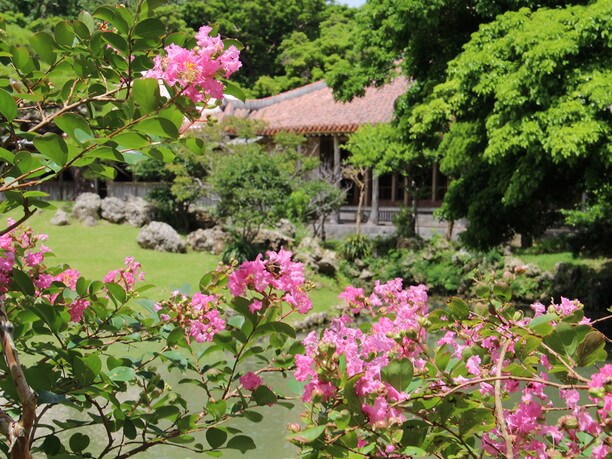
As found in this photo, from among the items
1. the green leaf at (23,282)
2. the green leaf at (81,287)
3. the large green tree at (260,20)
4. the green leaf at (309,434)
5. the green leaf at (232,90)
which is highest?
the large green tree at (260,20)

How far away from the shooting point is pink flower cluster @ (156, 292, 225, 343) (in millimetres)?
1850

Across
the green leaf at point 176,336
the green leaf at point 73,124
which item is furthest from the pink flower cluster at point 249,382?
the green leaf at point 73,124

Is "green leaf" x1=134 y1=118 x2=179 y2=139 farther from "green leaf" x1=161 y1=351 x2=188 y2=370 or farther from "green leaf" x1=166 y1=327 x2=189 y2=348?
"green leaf" x1=161 y1=351 x2=188 y2=370

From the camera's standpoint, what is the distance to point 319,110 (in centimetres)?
1783

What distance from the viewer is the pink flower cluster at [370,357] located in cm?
125

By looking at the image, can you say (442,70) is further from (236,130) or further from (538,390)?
(538,390)

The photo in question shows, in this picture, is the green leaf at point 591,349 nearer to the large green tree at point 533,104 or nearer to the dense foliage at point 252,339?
the dense foliage at point 252,339

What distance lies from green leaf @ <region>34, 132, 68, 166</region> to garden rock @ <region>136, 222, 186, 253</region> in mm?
12137

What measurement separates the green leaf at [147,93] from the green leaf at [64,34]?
1.56ft

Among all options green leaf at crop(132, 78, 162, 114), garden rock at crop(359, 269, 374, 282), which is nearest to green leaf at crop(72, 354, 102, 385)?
green leaf at crop(132, 78, 162, 114)

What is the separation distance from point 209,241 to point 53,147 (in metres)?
12.3

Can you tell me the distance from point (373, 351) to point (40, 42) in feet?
3.46

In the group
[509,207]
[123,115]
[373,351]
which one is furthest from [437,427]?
[509,207]

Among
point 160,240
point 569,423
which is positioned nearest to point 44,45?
point 569,423
